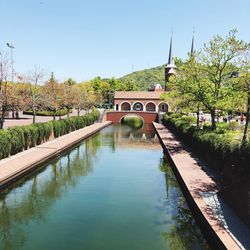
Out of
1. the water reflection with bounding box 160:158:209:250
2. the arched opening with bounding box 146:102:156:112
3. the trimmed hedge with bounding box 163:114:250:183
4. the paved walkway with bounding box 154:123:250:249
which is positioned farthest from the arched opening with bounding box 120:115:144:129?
the water reflection with bounding box 160:158:209:250

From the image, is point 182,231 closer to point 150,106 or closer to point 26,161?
point 26,161

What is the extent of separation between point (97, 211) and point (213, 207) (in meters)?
4.76

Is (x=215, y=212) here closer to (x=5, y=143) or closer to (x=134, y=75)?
(x=5, y=143)

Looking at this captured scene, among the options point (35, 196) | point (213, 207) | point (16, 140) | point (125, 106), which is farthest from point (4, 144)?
point (125, 106)

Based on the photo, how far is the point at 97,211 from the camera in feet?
43.5

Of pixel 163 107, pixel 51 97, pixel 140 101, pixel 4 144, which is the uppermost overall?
pixel 140 101

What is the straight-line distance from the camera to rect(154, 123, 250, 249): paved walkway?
8.76 meters

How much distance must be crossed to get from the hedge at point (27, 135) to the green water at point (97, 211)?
8.77 feet

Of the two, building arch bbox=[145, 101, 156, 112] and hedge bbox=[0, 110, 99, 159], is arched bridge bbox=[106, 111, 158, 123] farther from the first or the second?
hedge bbox=[0, 110, 99, 159]

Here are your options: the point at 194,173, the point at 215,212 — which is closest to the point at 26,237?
the point at 215,212

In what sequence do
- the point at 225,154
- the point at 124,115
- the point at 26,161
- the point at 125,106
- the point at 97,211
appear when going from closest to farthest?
the point at 97,211 < the point at 225,154 < the point at 26,161 < the point at 124,115 < the point at 125,106

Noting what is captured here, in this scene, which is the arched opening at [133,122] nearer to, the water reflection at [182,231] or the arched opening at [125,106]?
the arched opening at [125,106]

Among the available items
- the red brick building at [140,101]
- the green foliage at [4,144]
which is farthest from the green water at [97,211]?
the red brick building at [140,101]

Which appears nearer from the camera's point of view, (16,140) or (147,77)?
(16,140)
